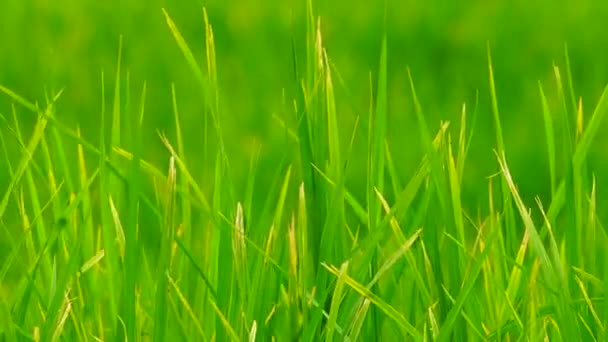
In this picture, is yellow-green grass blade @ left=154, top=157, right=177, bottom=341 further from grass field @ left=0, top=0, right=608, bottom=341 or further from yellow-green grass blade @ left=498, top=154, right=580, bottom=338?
yellow-green grass blade @ left=498, top=154, right=580, bottom=338

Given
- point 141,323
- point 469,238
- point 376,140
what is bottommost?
point 469,238

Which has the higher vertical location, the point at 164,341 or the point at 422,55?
the point at 164,341

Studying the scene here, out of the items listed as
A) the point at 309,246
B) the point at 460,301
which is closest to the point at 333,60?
the point at 309,246

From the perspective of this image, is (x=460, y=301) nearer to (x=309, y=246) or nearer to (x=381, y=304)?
(x=381, y=304)

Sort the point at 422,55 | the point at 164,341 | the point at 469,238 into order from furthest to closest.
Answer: the point at 422,55 < the point at 469,238 < the point at 164,341

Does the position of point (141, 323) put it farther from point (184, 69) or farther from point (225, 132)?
point (184, 69)

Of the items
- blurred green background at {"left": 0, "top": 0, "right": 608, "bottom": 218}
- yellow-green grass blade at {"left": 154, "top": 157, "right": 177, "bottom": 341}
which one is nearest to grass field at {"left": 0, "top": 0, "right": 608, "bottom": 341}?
yellow-green grass blade at {"left": 154, "top": 157, "right": 177, "bottom": 341}

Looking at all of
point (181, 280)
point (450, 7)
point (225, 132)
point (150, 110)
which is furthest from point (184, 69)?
point (181, 280)

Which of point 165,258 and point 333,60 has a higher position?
point 165,258

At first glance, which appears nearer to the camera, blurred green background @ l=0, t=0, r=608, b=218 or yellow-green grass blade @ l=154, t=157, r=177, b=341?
yellow-green grass blade @ l=154, t=157, r=177, b=341
